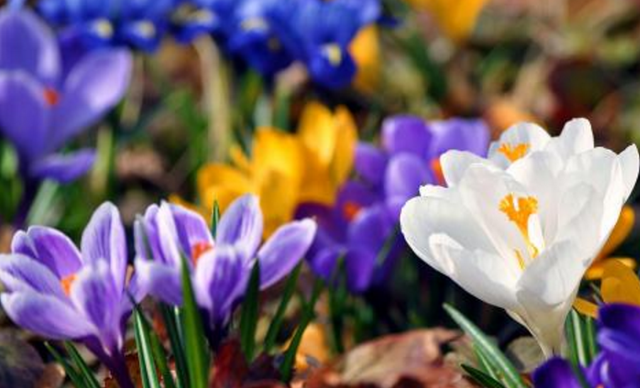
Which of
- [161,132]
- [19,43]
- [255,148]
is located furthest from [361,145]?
[161,132]

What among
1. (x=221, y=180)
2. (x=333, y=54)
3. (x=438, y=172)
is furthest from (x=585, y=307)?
(x=333, y=54)

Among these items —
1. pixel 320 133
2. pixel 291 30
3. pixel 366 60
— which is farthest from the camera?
pixel 366 60

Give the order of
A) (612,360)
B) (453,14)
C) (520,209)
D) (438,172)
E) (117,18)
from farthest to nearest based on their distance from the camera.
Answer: (453,14)
(117,18)
(438,172)
(520,209)
(612,360)

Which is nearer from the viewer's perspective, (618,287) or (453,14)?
(618,287)

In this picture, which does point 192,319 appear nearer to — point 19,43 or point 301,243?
point 301,243

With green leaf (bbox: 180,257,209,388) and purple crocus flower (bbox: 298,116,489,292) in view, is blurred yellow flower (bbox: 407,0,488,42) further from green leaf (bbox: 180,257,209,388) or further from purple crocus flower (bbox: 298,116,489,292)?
green leaf (bbox: 180,257,209,388)

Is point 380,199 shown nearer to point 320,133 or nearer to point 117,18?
point 320,133

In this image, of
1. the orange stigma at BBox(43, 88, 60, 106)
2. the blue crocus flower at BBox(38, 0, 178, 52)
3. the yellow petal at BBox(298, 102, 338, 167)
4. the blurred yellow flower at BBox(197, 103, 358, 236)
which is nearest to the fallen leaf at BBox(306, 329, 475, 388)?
the blurred yellow flower at BBox(197, 103, 358, 236)

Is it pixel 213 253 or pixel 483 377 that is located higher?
pixel 213 253
